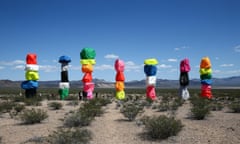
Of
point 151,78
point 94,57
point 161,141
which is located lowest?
point 161,141

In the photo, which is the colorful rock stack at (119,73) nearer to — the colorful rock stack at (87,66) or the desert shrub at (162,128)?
the colorful rock stack at (87,66)

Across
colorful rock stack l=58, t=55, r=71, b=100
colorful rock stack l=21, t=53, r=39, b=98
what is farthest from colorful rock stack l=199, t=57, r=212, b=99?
colorful rock stack l=21, t=53, r=39, b=98

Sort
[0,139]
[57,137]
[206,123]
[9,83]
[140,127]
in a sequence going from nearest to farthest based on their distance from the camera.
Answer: [57,137] < [0,139] < [140,127] < [206,123] < [9,83]

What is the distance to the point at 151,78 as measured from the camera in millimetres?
25719

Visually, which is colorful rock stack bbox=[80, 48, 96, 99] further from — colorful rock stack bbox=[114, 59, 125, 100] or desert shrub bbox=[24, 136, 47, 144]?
desert shrub bbox=[24, 136, 47, 144]

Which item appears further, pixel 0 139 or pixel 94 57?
pixel 94 57

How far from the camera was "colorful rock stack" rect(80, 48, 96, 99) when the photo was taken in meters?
26.2

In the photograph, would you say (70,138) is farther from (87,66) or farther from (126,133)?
(87,66)

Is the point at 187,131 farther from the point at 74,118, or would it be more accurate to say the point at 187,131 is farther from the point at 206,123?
the point at 74,118

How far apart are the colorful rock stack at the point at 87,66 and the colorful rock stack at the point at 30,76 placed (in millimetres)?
4423

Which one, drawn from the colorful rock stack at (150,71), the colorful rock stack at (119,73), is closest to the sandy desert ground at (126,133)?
the colorful rock stack at (150,71)

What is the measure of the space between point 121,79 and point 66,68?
223 inches

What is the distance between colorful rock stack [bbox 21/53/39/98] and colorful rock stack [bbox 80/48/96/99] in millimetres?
4423

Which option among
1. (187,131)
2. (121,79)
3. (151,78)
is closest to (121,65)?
(121,79)
